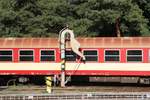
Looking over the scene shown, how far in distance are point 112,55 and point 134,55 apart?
1.30 meters

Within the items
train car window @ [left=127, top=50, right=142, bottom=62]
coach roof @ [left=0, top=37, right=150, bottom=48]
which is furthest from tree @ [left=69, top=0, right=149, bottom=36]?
train car window @ [left=127, top=50, right=142, bottom=62]

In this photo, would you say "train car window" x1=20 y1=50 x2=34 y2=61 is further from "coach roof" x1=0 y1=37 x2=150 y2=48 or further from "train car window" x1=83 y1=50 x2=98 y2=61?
"train car window" x1=83 y1=50 x2=98 y2=61

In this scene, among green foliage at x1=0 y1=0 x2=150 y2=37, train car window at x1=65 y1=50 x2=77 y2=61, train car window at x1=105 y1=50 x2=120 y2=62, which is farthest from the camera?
green foliage at x1=0 y1=0 x2=150 y2=37

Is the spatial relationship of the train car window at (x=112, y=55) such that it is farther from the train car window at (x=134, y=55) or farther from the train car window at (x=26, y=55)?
the train car window at (x=26, y=55)

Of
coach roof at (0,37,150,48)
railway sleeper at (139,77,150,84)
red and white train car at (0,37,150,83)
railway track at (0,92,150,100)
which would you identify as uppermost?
railway track at (0,92,150,100)

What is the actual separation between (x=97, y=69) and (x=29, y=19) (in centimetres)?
1434

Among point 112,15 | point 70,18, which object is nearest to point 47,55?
point 112,15

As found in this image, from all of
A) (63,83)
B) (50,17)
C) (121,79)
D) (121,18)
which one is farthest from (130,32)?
(63,83)

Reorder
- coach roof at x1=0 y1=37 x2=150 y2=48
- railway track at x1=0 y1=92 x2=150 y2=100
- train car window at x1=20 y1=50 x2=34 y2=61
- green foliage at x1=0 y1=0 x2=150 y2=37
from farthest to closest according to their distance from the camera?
green foliage at x1=0 y1=0 x2=150 y2=37 < train car window at x1=20 y1=50 x2=34 y2=61 < coach roof at x1=0 y1=37 x2=150 y2=48 < railway track at x1=0 y1=92 x2=150 y2=100

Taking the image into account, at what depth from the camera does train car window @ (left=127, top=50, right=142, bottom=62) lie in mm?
27609

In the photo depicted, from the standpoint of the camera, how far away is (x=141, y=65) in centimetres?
2747

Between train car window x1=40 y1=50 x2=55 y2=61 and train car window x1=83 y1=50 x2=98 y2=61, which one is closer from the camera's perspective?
train car window x1=83 y1=50 x2=98 y2=61

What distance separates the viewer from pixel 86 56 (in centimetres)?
2812

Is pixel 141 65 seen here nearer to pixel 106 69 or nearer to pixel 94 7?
pixel 106 69
